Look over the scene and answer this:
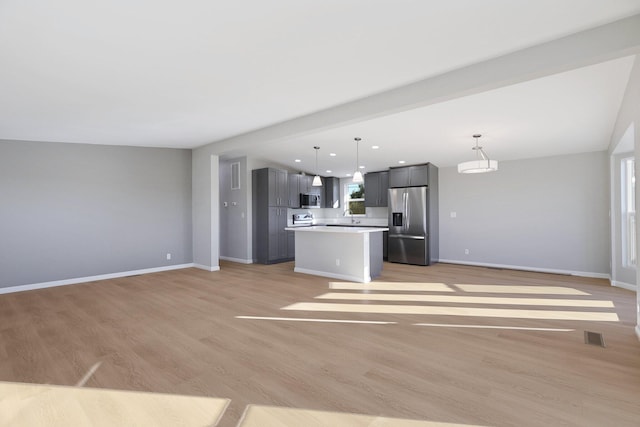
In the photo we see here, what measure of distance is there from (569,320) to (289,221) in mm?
6015

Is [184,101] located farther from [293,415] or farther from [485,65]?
[293,415]

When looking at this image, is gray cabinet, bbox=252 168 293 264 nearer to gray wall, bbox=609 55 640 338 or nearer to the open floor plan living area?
the open floor plan living area

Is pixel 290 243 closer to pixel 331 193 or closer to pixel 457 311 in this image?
pixel 331 193

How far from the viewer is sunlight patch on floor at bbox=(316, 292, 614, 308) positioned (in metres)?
4.21

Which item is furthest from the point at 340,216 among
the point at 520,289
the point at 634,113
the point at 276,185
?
the point at 634,113

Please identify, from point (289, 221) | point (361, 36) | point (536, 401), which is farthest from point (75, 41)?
point (289, 221)

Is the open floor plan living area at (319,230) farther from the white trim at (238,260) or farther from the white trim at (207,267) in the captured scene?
the white trim at (238,260)

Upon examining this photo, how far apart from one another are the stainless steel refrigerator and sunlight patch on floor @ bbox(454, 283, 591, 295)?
2.08 metres

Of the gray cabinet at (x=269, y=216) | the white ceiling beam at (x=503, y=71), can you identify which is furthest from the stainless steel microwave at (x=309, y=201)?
the white ceiling beam at (x=503, y=71)

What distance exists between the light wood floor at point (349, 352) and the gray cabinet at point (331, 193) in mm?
5044

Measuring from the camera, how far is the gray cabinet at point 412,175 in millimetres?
7406

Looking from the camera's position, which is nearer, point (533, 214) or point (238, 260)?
point (533, 214)

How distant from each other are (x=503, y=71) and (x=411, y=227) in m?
4.96

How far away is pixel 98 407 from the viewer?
79.2 inches
